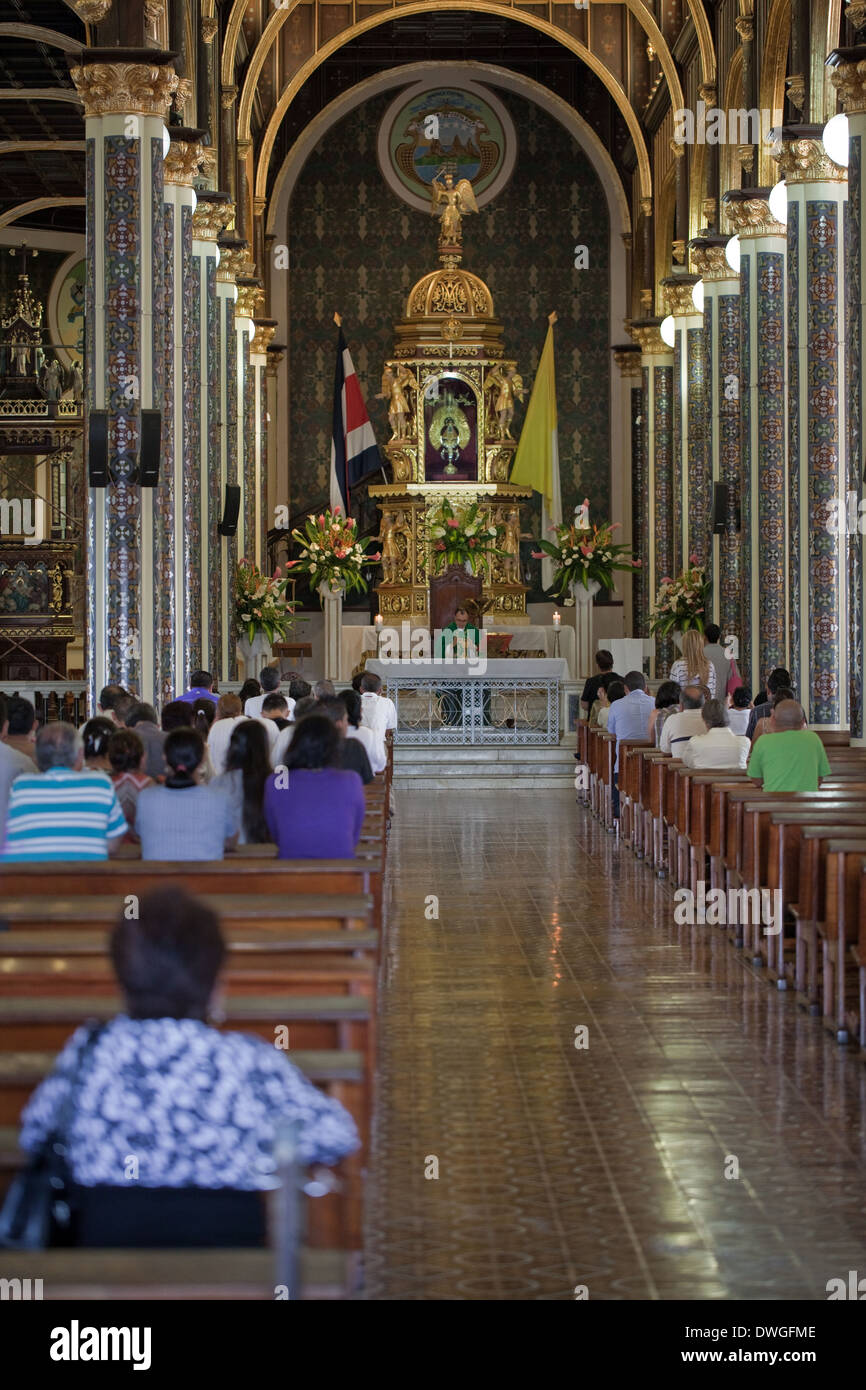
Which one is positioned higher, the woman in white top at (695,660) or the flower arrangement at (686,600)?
the flower arrangement at (686,600)

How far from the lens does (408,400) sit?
1153 inches

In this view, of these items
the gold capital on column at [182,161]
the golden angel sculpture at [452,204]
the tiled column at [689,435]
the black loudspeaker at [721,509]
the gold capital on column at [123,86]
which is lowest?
the black loudspeaker at [721,509]

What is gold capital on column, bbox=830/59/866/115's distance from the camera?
1505cm

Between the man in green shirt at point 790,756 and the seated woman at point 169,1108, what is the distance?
23.1ft

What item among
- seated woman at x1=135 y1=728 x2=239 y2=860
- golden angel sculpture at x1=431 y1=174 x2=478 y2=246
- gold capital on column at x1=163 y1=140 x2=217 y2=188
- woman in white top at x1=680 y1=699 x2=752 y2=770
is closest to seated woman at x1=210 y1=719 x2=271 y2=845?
seated woman at x1=135 y1=728 x2=239 y2=860

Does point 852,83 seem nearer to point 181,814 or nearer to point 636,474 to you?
point 181,814

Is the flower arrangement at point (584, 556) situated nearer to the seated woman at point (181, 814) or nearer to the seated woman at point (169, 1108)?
the seated woman at point (181, 814)

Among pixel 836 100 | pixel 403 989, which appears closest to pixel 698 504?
pixel 836 100

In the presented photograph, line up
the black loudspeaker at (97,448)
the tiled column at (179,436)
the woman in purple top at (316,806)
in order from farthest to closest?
the tiled column at (179,436), the black loudspeaker at (97,448), the woman in purple top at (316,806)

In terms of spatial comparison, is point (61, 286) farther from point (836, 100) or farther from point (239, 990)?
point (239, 990)

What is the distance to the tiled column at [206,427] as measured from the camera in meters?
20.0

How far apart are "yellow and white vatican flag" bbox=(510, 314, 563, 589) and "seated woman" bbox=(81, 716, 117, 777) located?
71.1 feet

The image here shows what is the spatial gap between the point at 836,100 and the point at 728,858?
10.8 metres

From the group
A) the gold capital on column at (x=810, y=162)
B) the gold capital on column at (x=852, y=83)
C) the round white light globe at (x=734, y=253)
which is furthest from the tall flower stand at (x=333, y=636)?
the gold capital on column at (x=852, y=83)
